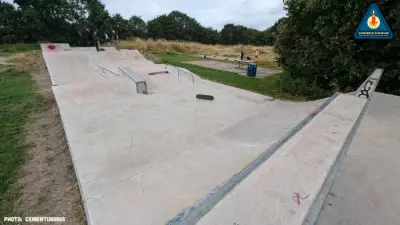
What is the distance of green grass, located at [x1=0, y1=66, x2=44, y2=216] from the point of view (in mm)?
2768

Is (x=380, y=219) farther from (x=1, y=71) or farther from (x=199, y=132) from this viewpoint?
(x=1, y=71)

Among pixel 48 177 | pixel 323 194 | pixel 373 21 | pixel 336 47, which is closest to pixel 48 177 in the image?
pixel 48 177

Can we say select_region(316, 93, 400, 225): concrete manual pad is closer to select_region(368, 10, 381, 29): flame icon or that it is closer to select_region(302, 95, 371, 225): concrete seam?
select_region(302, 95, 371, 225): concrete seam

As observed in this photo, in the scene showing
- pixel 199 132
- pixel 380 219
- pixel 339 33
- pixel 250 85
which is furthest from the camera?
pixel 250 85

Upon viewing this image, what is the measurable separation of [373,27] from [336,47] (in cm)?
87

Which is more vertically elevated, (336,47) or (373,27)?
(373,27)

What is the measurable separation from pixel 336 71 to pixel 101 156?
6170 mm

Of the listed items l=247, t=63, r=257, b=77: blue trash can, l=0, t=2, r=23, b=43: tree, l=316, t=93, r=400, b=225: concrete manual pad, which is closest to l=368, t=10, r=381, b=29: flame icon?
l=316, t=93, r=400, b=225: concrete manual pad

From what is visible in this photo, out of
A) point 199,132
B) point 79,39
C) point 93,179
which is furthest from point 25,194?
point 79,39

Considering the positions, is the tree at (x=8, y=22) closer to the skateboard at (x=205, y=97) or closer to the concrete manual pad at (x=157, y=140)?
the concrete manual pad at (x=157, y=140)

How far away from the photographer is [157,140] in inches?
147

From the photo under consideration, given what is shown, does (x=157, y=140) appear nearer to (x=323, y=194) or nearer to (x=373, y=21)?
(x=323, y=194)

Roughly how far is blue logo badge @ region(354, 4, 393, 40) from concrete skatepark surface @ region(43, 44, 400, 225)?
1.97m

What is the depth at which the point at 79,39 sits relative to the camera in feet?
88.3
